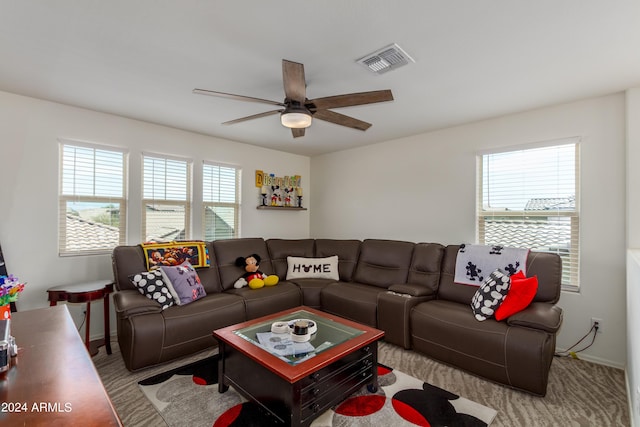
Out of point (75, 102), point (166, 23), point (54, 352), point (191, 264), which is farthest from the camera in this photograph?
point (191, 264)

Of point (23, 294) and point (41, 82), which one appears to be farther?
point (23, 294)

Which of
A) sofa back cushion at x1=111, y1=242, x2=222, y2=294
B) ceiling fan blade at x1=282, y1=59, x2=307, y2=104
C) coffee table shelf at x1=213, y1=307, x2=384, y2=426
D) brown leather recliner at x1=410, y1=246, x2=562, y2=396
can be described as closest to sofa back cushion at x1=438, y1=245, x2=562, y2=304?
brown leather recliner at x1=410, y1=246, x2=562, y2=396

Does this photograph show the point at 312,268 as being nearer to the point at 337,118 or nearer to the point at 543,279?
the point at 337,118

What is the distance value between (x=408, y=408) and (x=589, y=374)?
1.77 meters

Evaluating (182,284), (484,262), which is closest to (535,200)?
(484,262)

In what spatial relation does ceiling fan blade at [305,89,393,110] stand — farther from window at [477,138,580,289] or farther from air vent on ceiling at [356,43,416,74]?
window at [477,138,580,289]

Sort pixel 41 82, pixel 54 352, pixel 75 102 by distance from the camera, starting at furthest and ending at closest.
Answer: pixel 75 102, pixel 41 82, pixel 54 352

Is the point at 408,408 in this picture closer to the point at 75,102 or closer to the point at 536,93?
Result: the point at 536,93

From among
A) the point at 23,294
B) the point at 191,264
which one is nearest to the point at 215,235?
the point at 191,264

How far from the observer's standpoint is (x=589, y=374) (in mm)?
2592

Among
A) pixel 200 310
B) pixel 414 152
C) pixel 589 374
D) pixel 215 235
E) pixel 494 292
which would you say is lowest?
pixel 589 374

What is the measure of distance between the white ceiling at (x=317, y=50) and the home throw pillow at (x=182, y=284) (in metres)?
1.68

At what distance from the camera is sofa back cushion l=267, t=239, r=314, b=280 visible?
426 centimetres

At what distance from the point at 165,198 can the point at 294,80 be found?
268 centimetres
